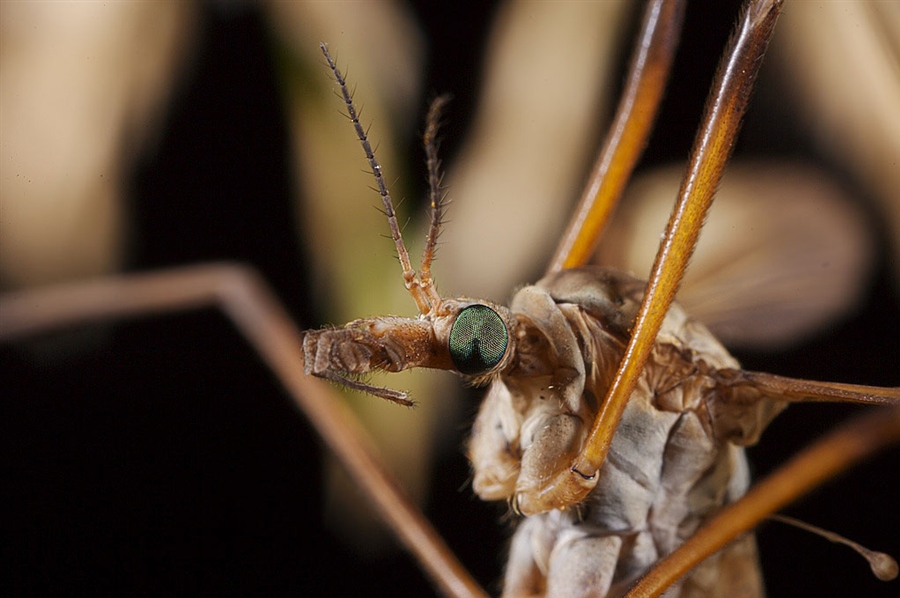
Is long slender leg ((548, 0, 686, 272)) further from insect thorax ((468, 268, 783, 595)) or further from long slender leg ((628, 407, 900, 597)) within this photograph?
long slender leg ((628, 407, 900, 597))

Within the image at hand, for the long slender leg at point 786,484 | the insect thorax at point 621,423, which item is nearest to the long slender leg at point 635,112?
the insect thorax at point 621,423

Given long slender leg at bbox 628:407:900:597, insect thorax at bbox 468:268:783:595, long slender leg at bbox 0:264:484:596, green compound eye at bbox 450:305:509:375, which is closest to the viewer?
long slender leg at bbox 628:407:900:597

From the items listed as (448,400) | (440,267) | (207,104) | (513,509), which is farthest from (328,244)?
(513,509)

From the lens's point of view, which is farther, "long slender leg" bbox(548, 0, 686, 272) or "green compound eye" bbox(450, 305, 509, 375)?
"long slender leg" bbox(548, 0, 686, 272)

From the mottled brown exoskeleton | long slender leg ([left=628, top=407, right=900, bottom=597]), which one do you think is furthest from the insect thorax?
long slender leg ([left=628, top=407, right=900, bottom=597])

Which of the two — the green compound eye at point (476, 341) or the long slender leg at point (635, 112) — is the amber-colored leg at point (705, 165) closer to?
the green compound eye at point (476, 341)

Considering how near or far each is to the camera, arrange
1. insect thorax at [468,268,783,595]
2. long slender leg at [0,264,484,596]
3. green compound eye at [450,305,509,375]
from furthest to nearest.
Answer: long slender leg at [0,264,484,596]
insect thorax at [468,268,783,595]
green compound eye at [450,305,509,375]

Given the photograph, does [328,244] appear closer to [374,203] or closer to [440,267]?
[374,203]
